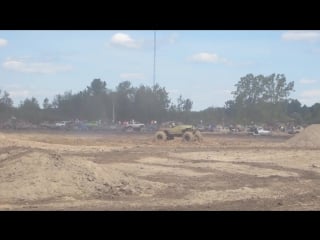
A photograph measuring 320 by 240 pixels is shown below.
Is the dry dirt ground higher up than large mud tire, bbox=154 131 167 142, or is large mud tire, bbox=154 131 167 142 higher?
large mud tire, bbox=154 131 167 142

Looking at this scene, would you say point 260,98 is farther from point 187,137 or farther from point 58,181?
point 58,181

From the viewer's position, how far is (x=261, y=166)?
23.5 m

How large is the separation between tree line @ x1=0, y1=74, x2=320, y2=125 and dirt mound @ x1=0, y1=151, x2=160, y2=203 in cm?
6566

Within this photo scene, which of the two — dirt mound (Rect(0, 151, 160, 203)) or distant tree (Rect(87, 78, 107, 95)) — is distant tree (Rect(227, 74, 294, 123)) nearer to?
distant tree (Rect(87, 78, 107, 95))

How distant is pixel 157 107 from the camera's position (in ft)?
286

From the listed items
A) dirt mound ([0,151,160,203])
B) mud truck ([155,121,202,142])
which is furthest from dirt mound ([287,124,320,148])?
dirt mound ([0,151,160,203])

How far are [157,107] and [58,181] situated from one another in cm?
7274

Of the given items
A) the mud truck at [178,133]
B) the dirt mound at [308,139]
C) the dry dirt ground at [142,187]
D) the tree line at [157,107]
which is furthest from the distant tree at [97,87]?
the dry dirt ground at [142,187]

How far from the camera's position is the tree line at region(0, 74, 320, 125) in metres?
87.2

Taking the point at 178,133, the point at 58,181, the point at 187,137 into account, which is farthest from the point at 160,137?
the point at 58,181

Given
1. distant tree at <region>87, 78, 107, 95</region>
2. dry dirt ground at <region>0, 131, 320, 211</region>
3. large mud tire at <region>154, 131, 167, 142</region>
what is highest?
distant tree at <region>87, 78, 107, 95</region>

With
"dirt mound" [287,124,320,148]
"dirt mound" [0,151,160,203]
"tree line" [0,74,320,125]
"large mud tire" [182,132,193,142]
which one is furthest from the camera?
"tree line" [0,74,320,125]

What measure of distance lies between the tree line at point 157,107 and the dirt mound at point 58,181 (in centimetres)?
6566

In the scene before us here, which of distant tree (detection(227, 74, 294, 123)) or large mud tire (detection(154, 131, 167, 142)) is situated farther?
distant tree (detection(227, 74, 294, 123))
